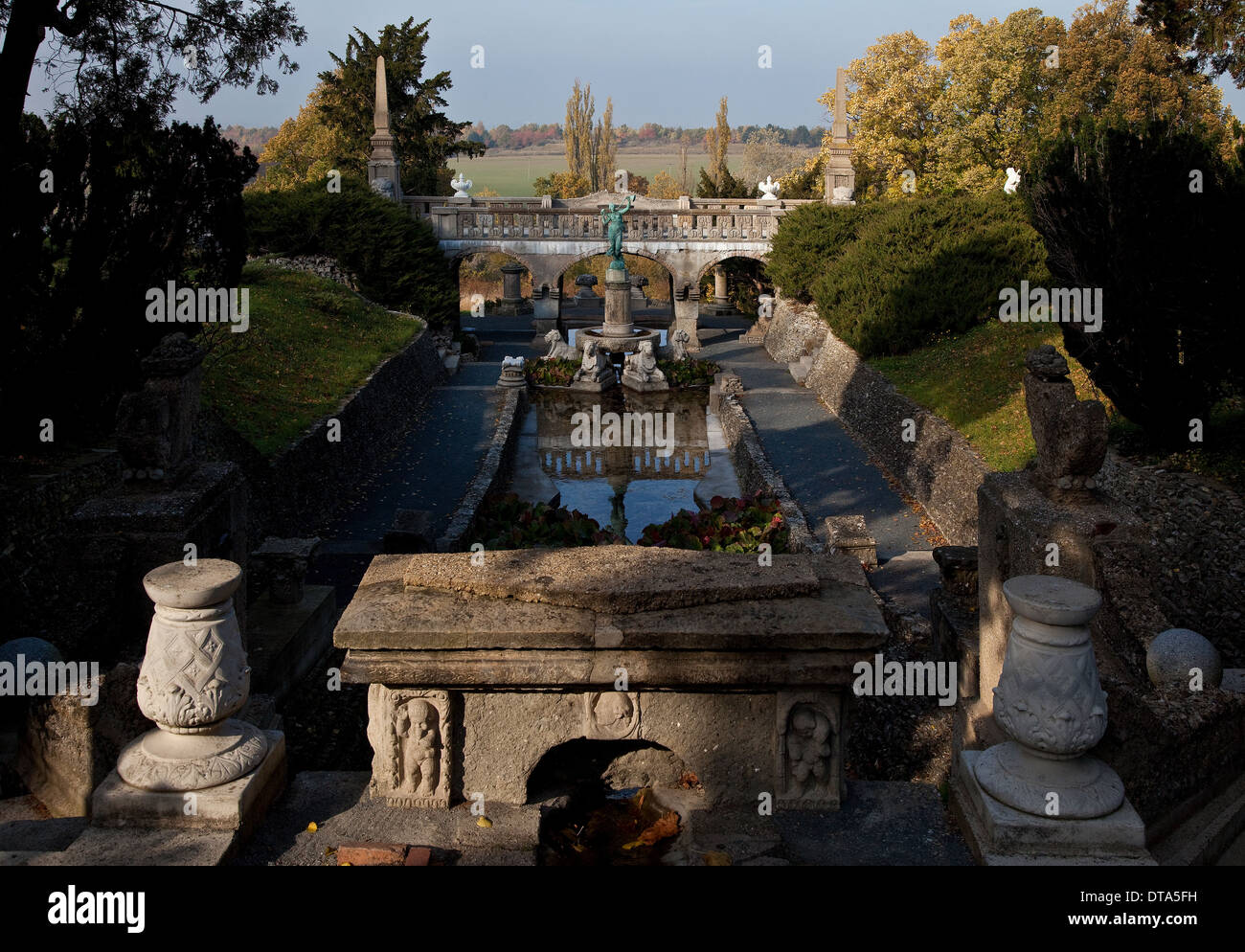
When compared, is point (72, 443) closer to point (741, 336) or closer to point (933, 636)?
point (933, 636)

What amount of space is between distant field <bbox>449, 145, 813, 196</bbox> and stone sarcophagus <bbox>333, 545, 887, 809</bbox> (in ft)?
284

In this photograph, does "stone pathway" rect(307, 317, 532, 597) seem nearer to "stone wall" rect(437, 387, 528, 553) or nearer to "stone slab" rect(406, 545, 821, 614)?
"stone wall" rect(437, 387, 528, 553)

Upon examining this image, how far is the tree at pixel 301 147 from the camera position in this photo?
3950 cm

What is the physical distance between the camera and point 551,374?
25984 mm

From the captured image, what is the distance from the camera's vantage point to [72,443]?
12.1 m

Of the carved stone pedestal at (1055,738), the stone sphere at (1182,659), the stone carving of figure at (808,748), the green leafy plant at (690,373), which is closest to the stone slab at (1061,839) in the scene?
the carved stone pedestal at (1055,738)

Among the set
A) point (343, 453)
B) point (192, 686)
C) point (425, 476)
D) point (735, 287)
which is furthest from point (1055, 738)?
point (735, 287)

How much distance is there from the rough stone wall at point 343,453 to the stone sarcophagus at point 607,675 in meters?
9.23

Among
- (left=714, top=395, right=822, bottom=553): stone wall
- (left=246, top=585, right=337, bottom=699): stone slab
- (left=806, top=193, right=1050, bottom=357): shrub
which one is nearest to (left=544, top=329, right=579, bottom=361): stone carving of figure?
(left=714, top=395, right=822, bottom=553): stone wall

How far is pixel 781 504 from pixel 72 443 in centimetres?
836

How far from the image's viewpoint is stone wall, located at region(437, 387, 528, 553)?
13.3 meters

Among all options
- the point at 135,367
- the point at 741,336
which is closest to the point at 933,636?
the point at 135,367

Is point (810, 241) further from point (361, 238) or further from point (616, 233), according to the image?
point (361, 238)

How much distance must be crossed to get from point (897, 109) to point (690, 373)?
17087 mm
